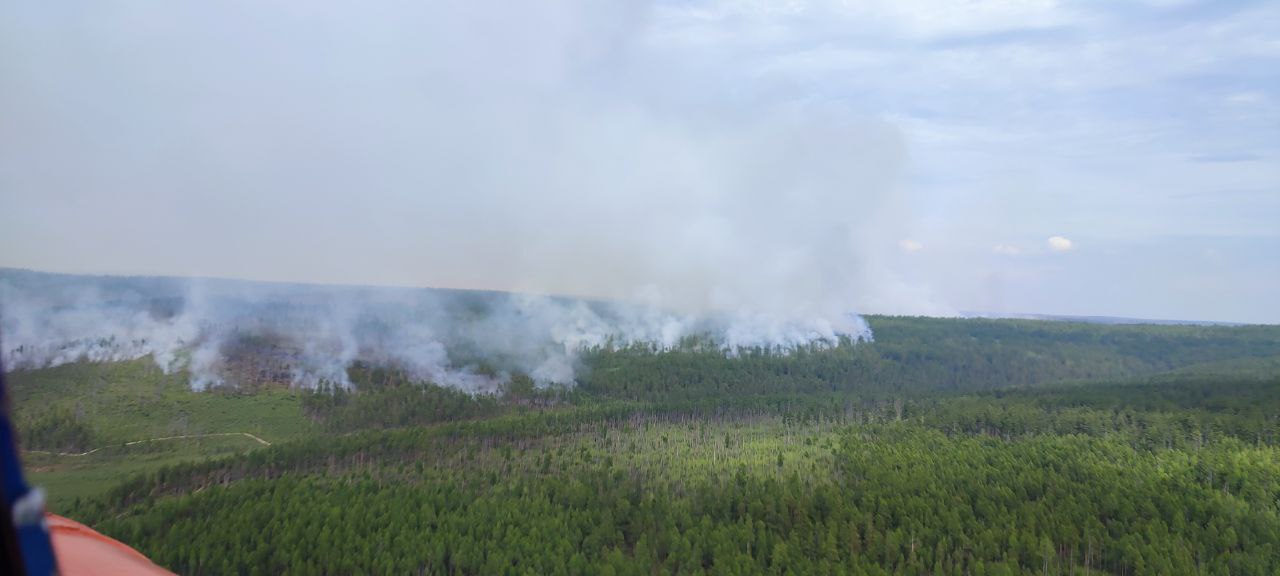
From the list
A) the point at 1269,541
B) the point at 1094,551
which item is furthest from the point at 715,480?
the point at 1269,541

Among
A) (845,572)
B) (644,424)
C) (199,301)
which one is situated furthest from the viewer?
(199,301)

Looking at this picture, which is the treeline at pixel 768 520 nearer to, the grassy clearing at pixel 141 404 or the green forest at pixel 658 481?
the green forest at pixel 658 481

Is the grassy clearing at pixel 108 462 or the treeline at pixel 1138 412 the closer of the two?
the grassy clearing at pixel 108 462

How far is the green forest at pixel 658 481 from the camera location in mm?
66938

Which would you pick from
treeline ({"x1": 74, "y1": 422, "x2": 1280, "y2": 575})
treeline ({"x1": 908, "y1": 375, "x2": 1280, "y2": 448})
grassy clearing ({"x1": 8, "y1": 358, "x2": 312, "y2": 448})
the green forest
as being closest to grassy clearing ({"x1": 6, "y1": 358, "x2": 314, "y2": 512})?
grassy clearing ({"x1": 8, "y1": 358, "x2": 312, "y2": 448})

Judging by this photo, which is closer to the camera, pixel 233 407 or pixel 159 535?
pixel 159 535

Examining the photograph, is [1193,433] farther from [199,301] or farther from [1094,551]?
[199,301]

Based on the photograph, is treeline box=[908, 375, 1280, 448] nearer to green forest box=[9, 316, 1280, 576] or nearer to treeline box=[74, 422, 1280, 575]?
green forest box=[9, 316, 1280, 576]

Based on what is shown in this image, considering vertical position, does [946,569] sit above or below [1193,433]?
below

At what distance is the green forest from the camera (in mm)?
66938

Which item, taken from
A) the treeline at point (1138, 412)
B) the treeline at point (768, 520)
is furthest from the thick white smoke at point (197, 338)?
the treeline at point (1138, 412)

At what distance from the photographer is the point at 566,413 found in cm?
15412

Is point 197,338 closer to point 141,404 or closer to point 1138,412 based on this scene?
point 141,404

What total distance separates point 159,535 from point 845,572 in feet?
233
